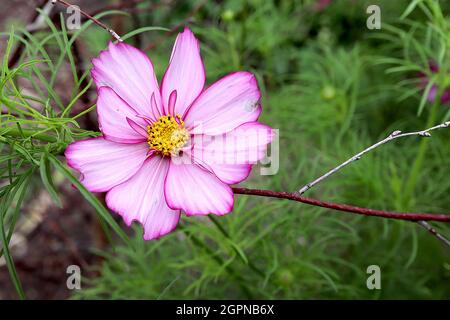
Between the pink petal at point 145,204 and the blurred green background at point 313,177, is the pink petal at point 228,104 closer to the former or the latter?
the pink petal at point 145,204

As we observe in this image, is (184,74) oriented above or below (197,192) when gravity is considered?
above

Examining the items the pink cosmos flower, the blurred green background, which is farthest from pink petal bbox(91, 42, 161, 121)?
the blurred green background

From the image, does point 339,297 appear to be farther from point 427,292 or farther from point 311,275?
point 427,292

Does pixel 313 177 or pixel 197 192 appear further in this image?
pixel 313 177

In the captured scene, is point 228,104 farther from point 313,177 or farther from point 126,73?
point 313,177

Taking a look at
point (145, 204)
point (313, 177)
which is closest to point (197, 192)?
point (145, 204)

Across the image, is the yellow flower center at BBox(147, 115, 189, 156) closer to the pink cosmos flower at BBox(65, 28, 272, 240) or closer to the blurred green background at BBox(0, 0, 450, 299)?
the pink cosmos flower at BBox(65, 28, 272, 240)
